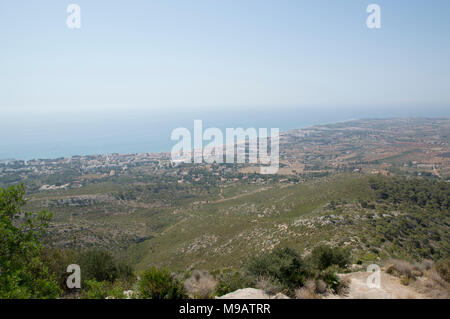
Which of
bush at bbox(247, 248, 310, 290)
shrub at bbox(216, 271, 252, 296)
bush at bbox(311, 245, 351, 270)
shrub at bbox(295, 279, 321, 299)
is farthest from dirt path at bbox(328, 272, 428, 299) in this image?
shrub at bbox(216, 271, 252, 296)

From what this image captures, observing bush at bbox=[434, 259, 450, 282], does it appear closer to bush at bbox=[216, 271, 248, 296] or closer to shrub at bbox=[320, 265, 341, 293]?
shrub at bbox=[320, 265, 341, 293]

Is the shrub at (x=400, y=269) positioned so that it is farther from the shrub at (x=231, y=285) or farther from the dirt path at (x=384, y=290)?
the shrub at (x=231, y=285)

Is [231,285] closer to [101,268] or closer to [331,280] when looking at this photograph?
[331,280]

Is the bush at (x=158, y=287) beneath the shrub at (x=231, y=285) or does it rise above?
above

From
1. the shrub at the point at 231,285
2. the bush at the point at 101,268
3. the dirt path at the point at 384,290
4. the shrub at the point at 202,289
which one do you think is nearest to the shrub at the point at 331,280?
the dirt path at the point at 384,290
